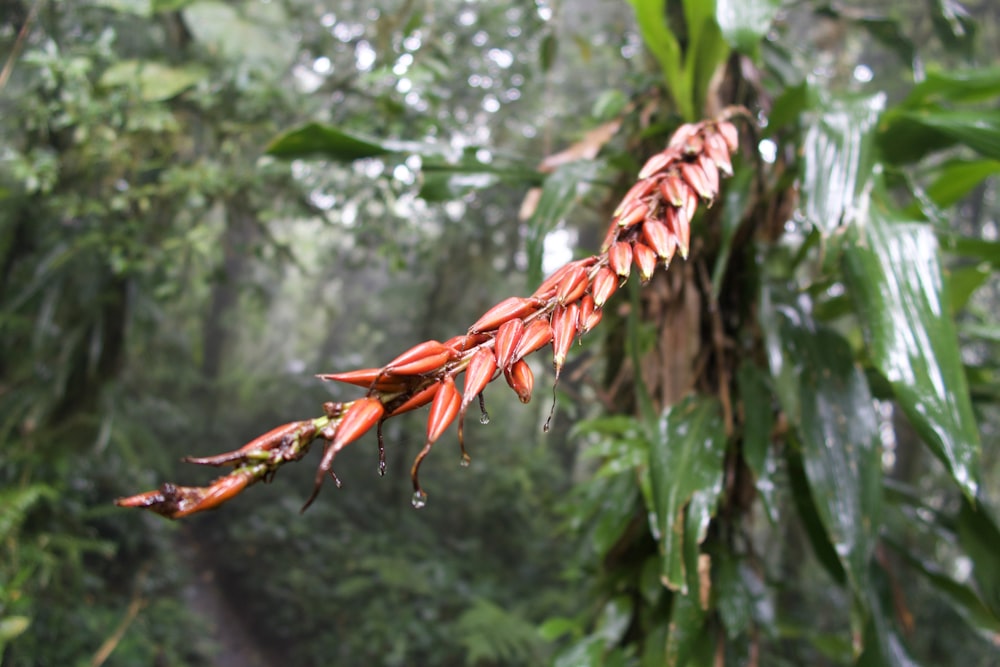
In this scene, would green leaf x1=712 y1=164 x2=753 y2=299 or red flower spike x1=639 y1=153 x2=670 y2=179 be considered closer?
red flower spike x1=639 y1=153 x2=670 y2=179

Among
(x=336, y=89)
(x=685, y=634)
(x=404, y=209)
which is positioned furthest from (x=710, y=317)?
(x=404, y=209)

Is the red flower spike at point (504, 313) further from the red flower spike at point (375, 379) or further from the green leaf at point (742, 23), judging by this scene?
the green leaf at point (742, 23)

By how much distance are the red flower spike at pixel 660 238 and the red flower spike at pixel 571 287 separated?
0.13 ft

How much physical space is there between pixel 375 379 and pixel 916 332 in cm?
54

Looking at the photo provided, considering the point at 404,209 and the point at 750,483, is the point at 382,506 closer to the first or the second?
the point at 404,209

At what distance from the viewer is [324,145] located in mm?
910

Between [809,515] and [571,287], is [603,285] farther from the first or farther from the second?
[809,515]

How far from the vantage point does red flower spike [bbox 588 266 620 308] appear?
0.27 meters

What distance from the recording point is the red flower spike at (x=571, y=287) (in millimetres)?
285

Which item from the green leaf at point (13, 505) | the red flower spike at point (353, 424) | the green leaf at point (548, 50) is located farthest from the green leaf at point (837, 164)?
the green leaf at point (13, 505)

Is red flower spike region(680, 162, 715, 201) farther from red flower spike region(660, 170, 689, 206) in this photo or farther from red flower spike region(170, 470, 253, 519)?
red flower spike region(170, 470, 253, 519)

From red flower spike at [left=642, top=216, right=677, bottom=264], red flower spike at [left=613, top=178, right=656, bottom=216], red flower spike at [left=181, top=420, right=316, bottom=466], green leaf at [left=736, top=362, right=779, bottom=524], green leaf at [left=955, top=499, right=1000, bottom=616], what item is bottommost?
green leaf at [left=955, top=499, right=1000, bottom=616]

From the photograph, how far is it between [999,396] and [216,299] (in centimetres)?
570

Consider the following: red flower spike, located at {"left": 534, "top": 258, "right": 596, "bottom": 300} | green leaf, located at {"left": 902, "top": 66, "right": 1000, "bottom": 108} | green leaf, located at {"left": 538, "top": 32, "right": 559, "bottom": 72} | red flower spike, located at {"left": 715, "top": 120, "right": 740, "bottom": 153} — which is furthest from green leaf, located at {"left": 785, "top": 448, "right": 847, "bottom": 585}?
green leaf, located at {"left": 538, "top": 32, "right": 559, "bottom": 72}
